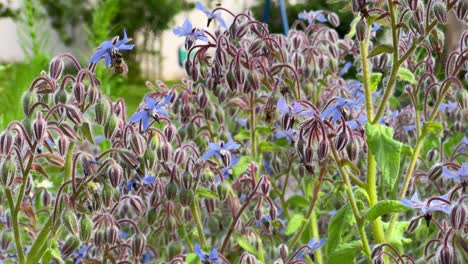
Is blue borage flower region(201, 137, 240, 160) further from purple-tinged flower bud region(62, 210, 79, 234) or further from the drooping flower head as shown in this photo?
purple-tinged flower bud region(62, 210, 79, 234)

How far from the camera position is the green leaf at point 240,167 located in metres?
1.71

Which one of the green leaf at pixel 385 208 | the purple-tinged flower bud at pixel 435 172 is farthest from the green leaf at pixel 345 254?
the purple-tinged flower bud at pixel 435 172

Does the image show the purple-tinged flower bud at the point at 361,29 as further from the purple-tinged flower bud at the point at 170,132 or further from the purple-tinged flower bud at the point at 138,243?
the purple-tinged flower bud at the point at 138,243

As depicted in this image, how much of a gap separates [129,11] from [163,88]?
10.0 m

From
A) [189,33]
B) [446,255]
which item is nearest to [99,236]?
[189,33]

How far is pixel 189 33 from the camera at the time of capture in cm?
164

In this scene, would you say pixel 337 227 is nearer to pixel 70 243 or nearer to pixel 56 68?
pixel 70 243

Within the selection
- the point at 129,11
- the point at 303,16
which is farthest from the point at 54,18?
the point at 303,16

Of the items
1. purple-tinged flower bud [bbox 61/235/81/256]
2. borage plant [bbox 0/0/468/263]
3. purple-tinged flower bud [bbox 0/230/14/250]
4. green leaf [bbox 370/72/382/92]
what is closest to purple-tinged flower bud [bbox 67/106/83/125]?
borage plant [bbox 0/0/468/263]

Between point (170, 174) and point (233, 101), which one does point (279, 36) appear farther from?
point (170, 174)

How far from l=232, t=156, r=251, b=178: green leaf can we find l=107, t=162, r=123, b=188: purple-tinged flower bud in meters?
0.45

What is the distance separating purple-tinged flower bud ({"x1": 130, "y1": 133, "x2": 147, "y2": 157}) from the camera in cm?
134

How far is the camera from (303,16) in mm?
2273

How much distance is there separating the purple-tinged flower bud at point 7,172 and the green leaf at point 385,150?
63 cm
